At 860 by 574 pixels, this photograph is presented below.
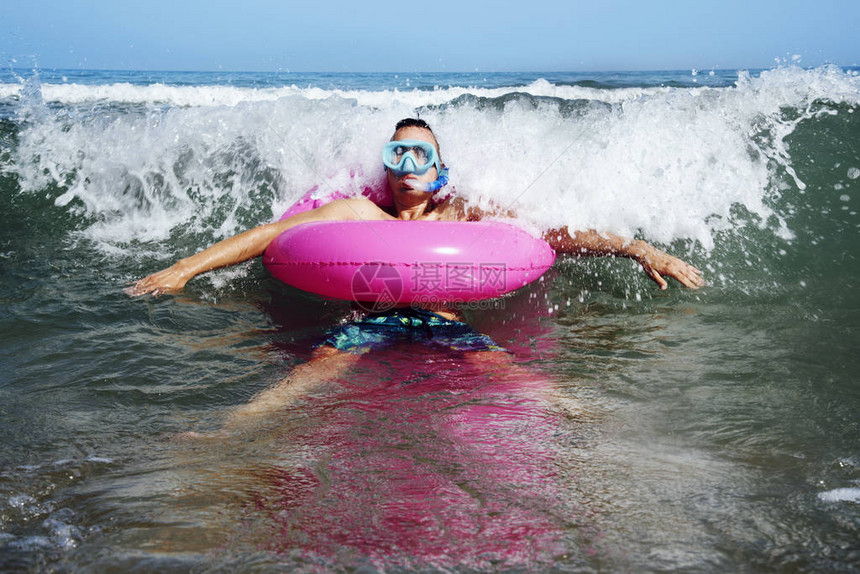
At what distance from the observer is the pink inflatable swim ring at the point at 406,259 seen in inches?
132

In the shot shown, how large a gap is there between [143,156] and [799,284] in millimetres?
5662

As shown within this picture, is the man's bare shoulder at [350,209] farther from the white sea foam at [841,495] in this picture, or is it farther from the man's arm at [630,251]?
the white sea foam at [841,495]

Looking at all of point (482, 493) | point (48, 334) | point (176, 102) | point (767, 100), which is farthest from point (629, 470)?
point (176, 102)

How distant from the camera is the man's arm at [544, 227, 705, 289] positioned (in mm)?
3499

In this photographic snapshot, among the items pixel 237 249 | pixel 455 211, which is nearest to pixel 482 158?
pixel 455 211

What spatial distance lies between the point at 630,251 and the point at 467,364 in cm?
117

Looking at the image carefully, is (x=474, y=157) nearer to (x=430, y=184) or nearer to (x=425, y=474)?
(x=430, y=184)

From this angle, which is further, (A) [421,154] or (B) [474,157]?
(B) [474,157]

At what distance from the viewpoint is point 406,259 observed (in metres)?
3.34

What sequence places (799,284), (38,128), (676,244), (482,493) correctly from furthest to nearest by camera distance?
1. (38,128)
2. (676,244)
3. (799,284)
4. (482,493)

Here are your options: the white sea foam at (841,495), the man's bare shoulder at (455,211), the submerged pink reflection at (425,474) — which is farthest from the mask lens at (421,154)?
the white sea foam at (841,495)

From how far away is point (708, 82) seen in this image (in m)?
13.4

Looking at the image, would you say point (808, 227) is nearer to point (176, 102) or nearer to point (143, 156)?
point (143, 156)

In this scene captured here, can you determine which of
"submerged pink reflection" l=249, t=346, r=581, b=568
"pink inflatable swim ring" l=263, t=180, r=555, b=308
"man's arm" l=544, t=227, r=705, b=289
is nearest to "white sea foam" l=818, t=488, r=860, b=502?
"submerged pink reflection" l=249, t=346, r=581, b=568
